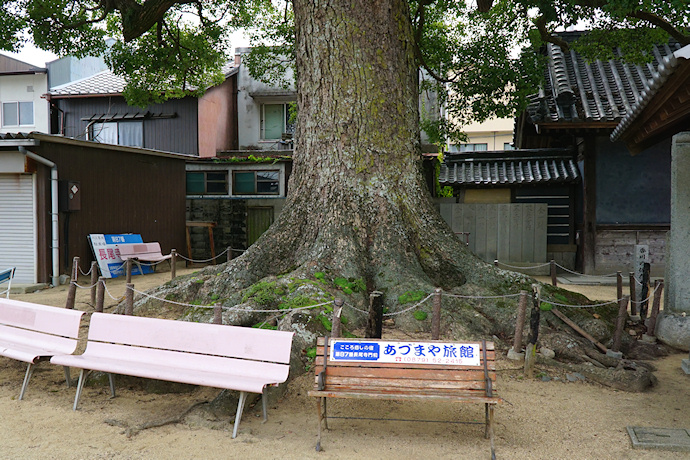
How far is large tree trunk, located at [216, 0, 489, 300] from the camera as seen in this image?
754 centimetres

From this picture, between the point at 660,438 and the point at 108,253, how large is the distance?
42.7 feet

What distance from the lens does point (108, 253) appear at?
14117mm

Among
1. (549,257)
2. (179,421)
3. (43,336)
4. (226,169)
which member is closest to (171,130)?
(226,169)

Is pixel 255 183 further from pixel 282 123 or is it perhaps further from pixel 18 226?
pixel 18 226

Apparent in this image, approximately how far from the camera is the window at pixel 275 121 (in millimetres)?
21250

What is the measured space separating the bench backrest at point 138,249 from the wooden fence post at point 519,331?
36.1 ft

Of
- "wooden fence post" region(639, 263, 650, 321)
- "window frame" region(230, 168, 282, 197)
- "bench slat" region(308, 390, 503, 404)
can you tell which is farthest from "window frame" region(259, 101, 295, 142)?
"bench slat" region(308, 390, 503, 404)

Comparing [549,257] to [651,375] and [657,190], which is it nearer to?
[657,190]

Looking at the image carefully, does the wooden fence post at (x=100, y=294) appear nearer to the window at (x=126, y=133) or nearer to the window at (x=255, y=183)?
the window at (x=255, y=183)

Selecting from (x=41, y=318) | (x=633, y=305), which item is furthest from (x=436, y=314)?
(x=633, y=305)

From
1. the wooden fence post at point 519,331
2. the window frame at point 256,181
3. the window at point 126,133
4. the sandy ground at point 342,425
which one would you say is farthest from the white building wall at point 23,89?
the wooden fence post at point 519,331

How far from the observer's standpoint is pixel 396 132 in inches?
309

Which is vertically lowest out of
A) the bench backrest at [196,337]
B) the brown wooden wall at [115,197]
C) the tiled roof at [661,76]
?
the bench backrest at [196,337]

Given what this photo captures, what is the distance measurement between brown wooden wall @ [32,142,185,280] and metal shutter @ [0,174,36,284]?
0.30 m
